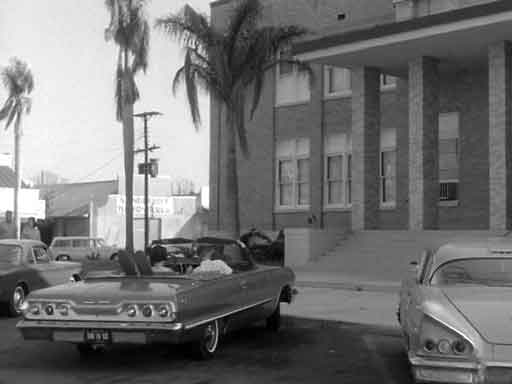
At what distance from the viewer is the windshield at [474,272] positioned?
7551mm

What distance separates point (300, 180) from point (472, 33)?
1124 centimetres

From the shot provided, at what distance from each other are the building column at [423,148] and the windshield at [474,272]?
15395 millimetres

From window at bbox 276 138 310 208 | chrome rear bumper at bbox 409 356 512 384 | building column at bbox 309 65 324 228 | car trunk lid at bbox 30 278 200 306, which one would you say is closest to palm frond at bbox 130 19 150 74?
window at bbox 276 138 310 208

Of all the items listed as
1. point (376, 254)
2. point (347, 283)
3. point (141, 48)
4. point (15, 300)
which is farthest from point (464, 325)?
point (141, 48)

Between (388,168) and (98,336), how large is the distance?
2076 centimetres

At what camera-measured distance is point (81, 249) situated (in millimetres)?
29328

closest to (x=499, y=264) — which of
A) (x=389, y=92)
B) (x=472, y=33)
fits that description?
(x=472, y=33)

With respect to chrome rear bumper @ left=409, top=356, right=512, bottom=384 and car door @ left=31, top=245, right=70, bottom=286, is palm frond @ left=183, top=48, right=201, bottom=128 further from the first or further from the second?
chrome rear bumper @ left=409, top=356, right=512, bottom=384

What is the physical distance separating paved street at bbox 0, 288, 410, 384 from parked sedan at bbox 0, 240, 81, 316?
138 cm

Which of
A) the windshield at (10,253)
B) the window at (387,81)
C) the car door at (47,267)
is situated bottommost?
the car door at (47,267)

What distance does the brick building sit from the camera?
21.5 meters

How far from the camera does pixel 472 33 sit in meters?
20.9

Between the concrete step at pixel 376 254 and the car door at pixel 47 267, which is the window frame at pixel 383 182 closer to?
the concrete step at pixel 376 254

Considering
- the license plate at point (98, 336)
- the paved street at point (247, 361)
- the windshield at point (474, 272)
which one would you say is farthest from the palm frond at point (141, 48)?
the windshield at point (474, 272)
